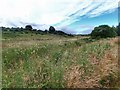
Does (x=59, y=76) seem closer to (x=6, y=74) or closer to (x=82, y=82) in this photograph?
(x=82, y=82)

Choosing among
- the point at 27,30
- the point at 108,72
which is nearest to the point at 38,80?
the point at 108,72

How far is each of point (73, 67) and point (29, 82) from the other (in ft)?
5.34

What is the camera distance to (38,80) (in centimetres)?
759

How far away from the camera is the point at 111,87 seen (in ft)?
27.8

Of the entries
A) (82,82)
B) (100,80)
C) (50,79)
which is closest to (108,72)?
(100,80)

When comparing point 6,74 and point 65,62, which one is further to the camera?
point 65,62

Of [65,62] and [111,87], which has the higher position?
[65,62]

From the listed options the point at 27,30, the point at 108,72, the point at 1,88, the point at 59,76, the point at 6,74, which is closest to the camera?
the point at 1,88

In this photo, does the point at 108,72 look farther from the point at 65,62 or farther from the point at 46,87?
the point at 46,87

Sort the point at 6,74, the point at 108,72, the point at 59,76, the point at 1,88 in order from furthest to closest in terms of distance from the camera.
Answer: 1. the point at 108,72
2. the point at 6,74
3. the point at 59,76
4. the point at 1,88

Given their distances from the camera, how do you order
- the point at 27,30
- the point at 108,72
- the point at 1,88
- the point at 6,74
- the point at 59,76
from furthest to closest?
the point at 27,30 → the point at 108,72 → the point at 6,74 → the point at 59,76 → the point at 1,88

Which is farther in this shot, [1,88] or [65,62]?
[65,62]

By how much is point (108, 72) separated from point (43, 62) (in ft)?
6.35

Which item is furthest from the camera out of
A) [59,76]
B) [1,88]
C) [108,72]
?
[108,72]
